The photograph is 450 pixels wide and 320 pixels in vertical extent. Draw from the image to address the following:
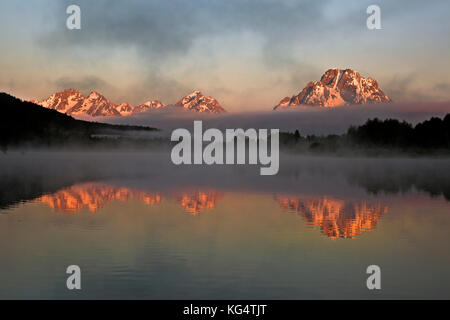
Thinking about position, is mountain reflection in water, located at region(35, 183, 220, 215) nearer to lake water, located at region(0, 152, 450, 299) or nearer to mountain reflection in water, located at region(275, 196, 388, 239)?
lake water, located at region(0, 152, 450, 299)

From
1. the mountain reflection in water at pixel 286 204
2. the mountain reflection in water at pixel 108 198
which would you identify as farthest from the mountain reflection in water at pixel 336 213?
the mountain reflection in water at pixel 108 198

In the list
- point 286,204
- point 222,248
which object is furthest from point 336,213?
point 222,248

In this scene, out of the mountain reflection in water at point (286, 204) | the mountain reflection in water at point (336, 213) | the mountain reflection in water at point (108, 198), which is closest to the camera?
the mountain reflection in water at point (336, 213)

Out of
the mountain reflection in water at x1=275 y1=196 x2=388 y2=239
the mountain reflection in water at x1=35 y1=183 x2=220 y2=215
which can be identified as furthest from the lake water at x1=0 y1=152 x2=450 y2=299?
the mountain reflection in water at x1=35 y1=183 x2=220 y2=215

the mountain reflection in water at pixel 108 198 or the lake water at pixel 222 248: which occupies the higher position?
the mountain reflection in water at pixel 108 198

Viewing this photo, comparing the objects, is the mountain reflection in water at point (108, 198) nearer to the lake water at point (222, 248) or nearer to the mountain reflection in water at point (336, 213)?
the lake water at point (222, 248)

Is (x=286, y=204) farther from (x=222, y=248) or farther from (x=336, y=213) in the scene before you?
(x=222, y=248)

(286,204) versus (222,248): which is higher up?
(286,204)

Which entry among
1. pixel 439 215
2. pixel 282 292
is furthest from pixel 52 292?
pixel 439 215

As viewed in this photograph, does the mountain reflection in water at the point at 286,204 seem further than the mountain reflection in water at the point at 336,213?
Yes

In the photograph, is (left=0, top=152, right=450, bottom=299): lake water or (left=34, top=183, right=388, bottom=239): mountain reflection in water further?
(left=34, top=183, right=388, bottom=239): mountain reflection in water

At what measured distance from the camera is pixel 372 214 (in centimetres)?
5262

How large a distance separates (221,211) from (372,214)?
52.7 ft
